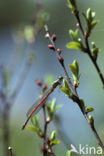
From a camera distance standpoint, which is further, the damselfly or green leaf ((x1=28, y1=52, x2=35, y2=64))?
green leaf ((x1=28, y1=52, x2=35, y2=64))

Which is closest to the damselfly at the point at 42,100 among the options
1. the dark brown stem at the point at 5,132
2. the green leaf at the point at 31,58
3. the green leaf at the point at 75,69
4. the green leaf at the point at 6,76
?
the green leaf at the point at 75,69

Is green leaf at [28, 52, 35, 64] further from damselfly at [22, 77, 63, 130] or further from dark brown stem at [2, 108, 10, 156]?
damselfly at [22, 77, 63, 130]

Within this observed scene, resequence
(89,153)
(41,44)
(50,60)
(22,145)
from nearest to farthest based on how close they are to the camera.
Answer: (89,153), (22,145), (50,60), (41,44)

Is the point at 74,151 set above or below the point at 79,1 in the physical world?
below

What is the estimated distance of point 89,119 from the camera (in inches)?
23.4

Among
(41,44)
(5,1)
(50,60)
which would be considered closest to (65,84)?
(50,60)

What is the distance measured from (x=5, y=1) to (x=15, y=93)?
19.9 feet

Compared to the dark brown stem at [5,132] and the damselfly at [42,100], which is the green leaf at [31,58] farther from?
the damselfly at [42,100]

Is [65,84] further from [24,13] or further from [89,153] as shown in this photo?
[24,13]

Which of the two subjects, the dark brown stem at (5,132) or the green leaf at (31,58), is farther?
the green leaf at (31,58)

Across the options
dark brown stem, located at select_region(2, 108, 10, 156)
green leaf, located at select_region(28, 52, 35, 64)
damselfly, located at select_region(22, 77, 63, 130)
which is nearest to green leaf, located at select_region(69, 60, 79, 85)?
damselfly, located at select_region(22, 77, 63, 130)

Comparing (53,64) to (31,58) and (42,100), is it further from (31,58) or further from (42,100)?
(42,100)

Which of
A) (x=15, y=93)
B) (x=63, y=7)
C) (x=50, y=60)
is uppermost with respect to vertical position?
(x=63, y=7)

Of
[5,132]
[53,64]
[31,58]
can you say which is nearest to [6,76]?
[31,58]
